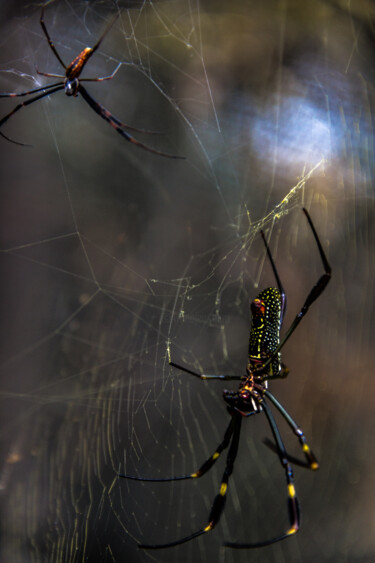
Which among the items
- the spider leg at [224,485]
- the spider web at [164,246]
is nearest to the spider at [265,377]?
the spider leg at [224,485]

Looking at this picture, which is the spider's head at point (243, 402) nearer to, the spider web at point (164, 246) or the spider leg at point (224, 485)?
the spider leg at point (224, 485)

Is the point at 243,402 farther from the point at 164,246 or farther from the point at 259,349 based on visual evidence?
the point at 164,246

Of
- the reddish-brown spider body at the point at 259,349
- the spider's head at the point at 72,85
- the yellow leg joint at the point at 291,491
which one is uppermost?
the spider's head at the point at 72,85

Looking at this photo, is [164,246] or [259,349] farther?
[164,246]

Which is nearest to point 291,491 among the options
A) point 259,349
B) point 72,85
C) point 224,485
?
point 224,485

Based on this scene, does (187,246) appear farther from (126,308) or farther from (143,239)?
(126,308)

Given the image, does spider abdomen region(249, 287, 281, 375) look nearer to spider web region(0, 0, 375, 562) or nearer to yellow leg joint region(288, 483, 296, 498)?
yellow leg joint region(288, 483, 296, 498)

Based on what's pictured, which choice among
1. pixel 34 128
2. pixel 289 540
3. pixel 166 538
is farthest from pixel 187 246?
pixel 289 540

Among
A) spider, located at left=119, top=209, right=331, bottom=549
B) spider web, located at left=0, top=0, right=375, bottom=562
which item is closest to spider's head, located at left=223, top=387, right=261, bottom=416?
spider, located at left=119, top=209, right=331, bottom=549

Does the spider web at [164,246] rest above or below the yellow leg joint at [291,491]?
above
